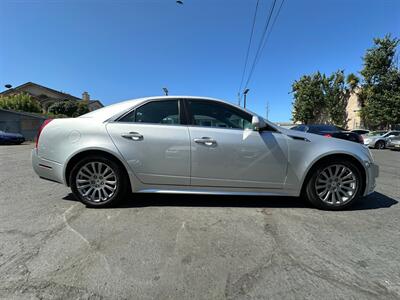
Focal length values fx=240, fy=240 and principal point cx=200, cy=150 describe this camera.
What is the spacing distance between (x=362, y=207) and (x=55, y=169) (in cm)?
447

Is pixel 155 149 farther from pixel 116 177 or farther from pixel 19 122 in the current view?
pixel 19 122

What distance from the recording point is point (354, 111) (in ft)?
95.9

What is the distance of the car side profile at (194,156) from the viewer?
3.23m

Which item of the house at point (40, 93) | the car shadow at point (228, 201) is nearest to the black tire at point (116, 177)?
the car shadow at point (228, 201)

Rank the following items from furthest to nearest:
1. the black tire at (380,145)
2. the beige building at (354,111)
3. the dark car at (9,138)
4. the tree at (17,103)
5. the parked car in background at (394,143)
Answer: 1. the tree at (17,103)
2. the beige building at (354,111)
3. the dark car at (9,138)
4. the black tire at (380,145)
5. the parked car in background at (394,143)

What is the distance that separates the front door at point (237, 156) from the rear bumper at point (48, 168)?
186 cm

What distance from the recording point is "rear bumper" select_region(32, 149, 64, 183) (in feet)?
11.0

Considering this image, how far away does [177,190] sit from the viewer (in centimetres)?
335

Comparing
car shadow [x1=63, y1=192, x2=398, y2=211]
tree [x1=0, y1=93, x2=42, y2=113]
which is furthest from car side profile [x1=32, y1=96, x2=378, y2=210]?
tree [x1=0, y1=93, x2=42, y2=113]

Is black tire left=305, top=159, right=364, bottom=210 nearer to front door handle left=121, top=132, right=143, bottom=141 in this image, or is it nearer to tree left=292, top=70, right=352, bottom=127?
front door handle left=121, top=132, right=143, bottom=141

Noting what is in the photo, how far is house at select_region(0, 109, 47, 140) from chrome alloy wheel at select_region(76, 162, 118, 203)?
84.2 ft

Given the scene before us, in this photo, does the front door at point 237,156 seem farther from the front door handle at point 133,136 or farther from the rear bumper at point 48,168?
the rear bumper at point 48,168

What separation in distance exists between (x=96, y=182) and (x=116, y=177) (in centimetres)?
30

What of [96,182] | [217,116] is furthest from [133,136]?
[217,116]
